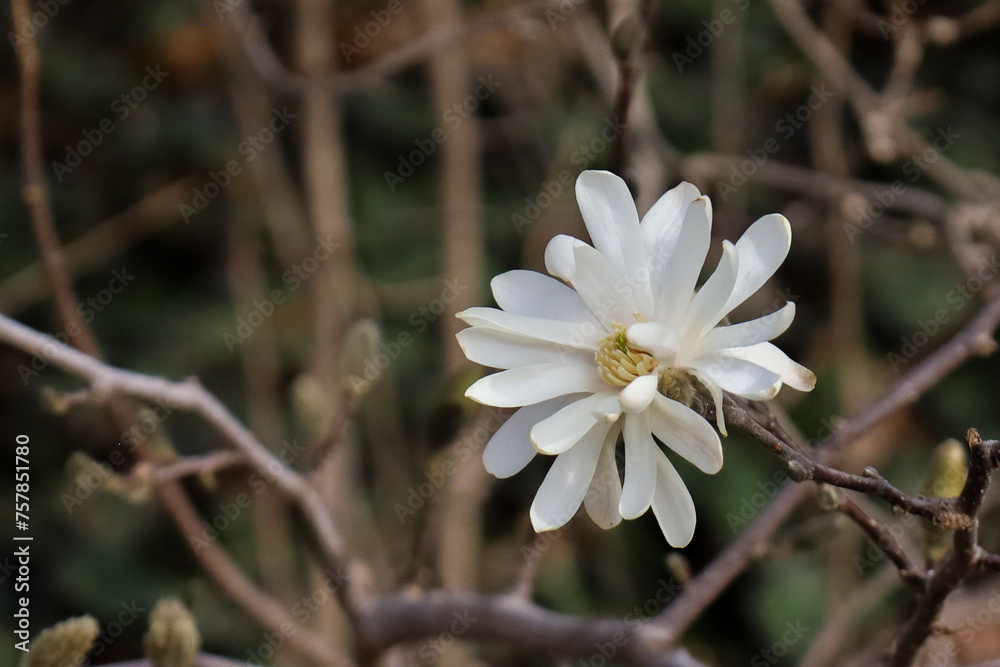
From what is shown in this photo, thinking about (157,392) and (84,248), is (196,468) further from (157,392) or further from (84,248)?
(84,248)

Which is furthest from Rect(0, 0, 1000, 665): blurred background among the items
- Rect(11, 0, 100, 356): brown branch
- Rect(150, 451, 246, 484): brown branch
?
Rect(150, 451, 246, 484): brown branch

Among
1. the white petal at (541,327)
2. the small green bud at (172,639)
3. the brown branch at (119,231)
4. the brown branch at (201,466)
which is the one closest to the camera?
the white petal at (541,327)

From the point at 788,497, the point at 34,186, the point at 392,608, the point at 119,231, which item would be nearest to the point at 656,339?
the point at 788,497

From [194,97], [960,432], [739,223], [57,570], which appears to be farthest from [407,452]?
[960,432]

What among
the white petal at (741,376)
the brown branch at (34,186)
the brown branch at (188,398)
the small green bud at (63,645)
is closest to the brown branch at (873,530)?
the white petal at (741,376)

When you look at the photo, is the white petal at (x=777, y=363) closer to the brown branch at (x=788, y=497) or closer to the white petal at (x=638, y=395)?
the white petal at (x=638, y=395)

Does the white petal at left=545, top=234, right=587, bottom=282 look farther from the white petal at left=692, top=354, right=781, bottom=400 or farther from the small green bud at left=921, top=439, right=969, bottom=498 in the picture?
the small green bud at left=921, top=439, right=969, bottom=498
